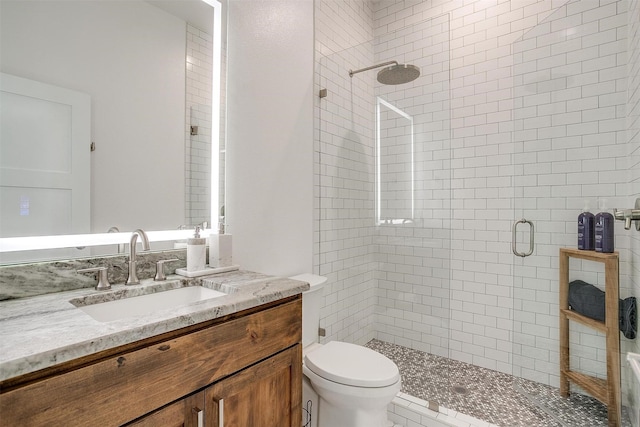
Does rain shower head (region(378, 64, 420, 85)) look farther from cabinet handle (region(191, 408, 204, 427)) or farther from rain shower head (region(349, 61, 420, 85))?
cabinet handle (region(191, 408, 204, 427))

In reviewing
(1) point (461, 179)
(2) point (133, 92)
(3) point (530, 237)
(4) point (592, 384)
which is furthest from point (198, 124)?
(4) point (592, 384)

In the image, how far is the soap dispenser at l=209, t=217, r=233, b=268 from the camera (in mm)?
1511

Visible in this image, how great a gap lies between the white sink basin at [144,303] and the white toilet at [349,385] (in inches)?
26.1

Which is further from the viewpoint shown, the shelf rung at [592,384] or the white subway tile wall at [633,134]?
the shelf rung at [592,384]

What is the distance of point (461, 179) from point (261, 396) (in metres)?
2.11

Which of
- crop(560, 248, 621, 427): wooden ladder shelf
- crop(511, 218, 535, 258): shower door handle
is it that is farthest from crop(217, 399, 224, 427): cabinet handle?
crop(511, 218, 535, 258): shower door handle

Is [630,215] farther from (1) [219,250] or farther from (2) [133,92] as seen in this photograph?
(2) [133,92]

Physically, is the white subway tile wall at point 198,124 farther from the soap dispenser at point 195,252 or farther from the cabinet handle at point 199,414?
the cabinet handle at point 199,414

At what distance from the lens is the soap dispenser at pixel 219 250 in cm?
151

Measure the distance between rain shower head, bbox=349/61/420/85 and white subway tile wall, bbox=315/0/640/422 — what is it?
0.06 metres

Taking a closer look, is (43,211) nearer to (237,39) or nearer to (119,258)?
(119,258)

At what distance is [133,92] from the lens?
4.55 feet

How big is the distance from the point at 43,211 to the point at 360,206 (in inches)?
72.1

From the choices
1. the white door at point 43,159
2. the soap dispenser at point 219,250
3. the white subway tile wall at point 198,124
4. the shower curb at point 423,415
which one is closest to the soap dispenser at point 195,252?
the soap dispenser at point 219,250
